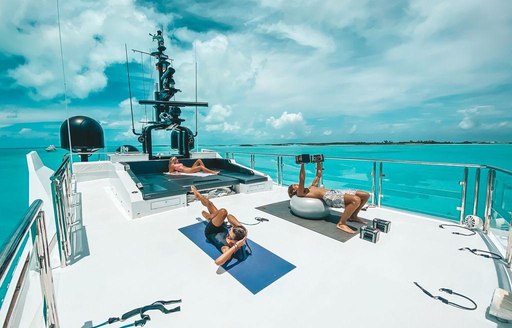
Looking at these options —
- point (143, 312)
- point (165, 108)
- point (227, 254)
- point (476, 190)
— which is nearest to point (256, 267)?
point (227, 254)

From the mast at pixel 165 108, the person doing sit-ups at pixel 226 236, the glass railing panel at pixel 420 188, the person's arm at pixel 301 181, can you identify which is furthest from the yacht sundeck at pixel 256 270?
the mast at pixel 165 108

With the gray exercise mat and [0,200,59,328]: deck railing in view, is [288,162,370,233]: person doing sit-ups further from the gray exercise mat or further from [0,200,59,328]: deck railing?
[0,200,59,328]: deck railing

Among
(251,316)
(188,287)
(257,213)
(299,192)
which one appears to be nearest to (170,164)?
(257,213)

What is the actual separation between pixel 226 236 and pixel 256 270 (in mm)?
560

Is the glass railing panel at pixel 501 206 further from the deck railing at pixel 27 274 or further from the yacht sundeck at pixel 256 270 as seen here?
the deck railing at pixel 27 274

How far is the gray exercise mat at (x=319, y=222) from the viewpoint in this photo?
2732mm

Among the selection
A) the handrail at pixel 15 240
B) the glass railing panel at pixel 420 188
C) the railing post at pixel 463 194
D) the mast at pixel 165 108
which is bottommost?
the glass railing panel at pixel 420 188

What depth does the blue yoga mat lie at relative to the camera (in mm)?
1877

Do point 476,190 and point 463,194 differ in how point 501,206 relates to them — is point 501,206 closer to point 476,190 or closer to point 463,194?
point 476,190

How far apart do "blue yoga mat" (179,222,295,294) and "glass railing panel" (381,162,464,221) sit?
275 centimetres

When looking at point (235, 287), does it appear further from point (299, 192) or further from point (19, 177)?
point (19, 177)

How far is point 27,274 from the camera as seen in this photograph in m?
1.13

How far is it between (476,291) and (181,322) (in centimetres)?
225

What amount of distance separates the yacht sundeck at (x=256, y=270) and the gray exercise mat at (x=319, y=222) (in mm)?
26
